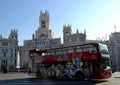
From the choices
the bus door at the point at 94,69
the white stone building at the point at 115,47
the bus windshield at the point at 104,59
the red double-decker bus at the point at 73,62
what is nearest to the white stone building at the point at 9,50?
the white stone building at the point at 115,47

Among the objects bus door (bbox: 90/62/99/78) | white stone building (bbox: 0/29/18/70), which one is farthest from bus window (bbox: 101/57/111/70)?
white stone building (bbox: 0/29/18/70)

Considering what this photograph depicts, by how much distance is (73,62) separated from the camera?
96.1ft

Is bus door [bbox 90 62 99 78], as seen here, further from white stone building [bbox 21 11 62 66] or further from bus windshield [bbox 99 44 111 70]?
white stone building [bbox 21 11 62 66]

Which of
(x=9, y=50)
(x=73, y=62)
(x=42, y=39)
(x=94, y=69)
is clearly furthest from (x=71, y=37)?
(x=94, y=69)

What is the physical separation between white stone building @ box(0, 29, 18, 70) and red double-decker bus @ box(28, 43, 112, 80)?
7762cm

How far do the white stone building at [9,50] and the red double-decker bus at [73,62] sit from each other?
77.6 metres

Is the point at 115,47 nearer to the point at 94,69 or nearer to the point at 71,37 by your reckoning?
the point at 71,37

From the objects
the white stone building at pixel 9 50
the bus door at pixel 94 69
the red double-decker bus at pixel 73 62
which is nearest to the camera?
the red double-decker bus at pixel 73 62

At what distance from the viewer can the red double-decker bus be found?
27.0 m

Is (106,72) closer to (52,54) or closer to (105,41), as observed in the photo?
(52,54)

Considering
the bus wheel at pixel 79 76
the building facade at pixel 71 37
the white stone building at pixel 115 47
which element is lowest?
the bus wheel at pixel 79 76

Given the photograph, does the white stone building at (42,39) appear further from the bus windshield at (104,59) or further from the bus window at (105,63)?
the bus window at (105,63)

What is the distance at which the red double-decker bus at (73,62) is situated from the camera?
27016 mm

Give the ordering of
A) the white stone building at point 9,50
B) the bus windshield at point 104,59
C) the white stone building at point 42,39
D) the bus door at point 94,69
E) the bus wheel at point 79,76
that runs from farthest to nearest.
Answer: the white stone building at point 9,50 < the white stone building at point 42,39 < the bus wheel at point 79,76 < the bus door at point 94,69 < the bus windshield at point 104,59
